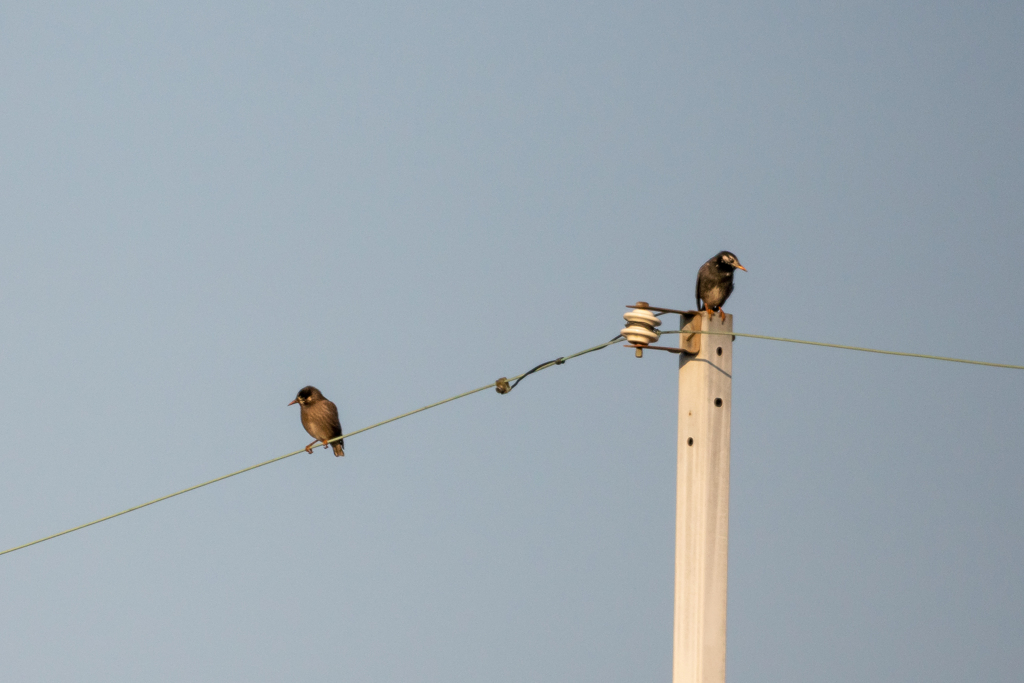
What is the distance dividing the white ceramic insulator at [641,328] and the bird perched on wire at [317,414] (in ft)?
29.6

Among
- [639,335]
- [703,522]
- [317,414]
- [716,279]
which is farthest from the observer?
[317,414]

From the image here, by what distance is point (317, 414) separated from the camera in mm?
17766

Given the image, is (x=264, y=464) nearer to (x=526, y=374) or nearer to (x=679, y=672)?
(x=526, y=374)

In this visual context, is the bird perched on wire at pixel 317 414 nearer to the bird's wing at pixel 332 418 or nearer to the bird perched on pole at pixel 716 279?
the bird's wing at pixel 332 418

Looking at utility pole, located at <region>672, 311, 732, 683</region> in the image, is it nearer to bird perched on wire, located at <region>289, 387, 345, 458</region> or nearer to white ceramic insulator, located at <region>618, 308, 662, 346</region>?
white ceramic insulator, located at <region>618, 308, 662, 346</region>

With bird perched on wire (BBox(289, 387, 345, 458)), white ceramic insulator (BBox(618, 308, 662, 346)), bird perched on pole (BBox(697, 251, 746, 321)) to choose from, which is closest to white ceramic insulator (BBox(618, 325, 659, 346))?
white ceramic insulator (BBox(618, 308, 662, 346))

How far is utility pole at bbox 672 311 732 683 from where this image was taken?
8.41m

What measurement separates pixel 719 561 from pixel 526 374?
252 cm

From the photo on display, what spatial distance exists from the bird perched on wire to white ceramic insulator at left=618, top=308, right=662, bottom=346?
29.6 feet

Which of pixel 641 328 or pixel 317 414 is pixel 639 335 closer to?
pixel 641 328

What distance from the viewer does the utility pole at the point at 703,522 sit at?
841cm

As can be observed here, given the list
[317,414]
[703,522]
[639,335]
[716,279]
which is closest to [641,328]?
[639,335]

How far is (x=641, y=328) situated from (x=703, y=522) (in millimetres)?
1414

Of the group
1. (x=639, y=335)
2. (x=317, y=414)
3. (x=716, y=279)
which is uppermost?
(x=317, y=414)
